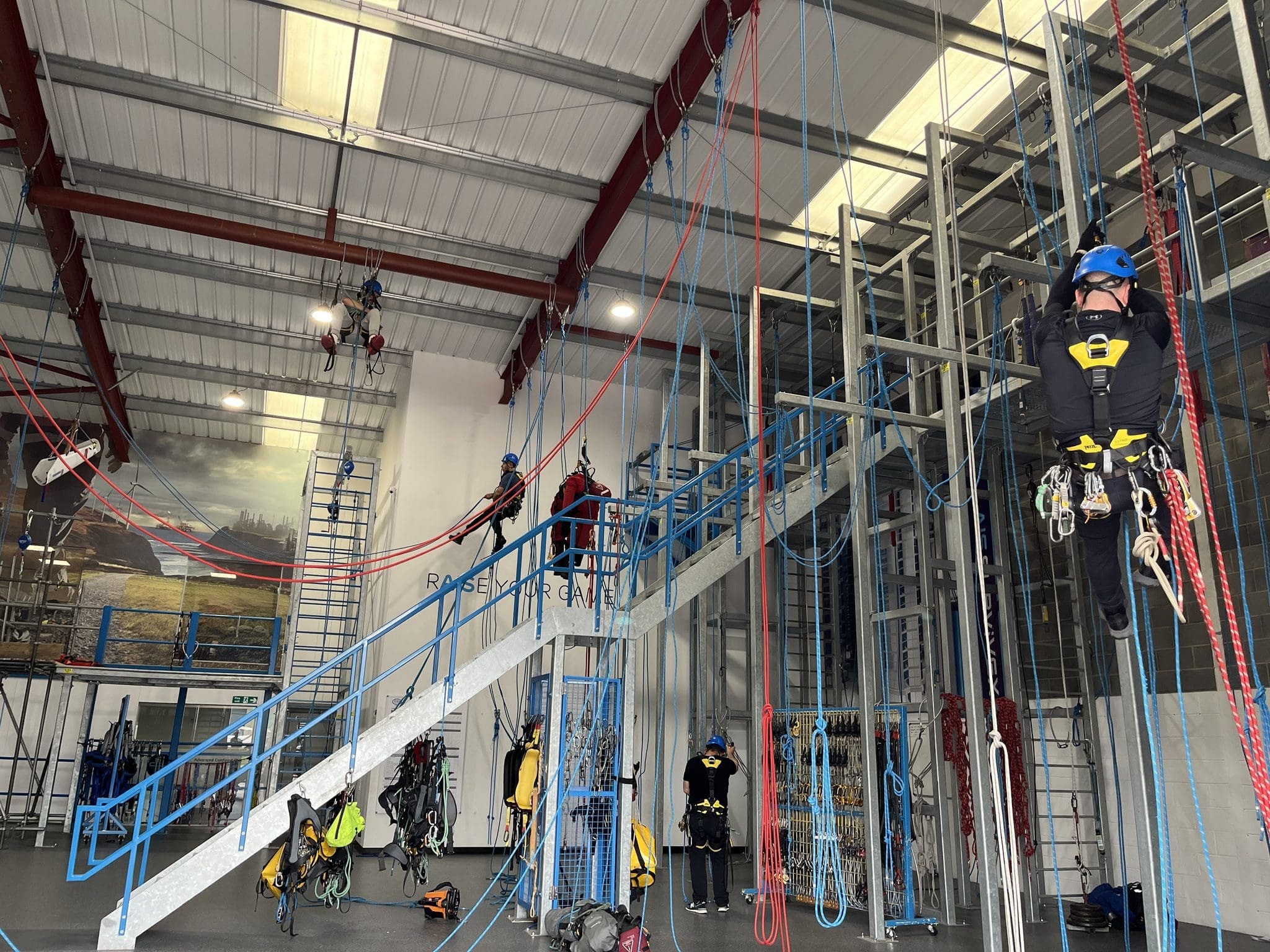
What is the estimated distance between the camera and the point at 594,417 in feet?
51.8

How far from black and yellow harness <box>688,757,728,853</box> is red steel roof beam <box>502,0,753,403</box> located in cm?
668

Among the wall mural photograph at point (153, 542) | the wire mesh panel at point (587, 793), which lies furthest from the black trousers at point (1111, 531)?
the wall mural photograph at point (153, 542)

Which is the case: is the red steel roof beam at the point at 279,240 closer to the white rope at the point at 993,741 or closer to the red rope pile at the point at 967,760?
the white rope at the point at 993,741

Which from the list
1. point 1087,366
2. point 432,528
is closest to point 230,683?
point 432,528

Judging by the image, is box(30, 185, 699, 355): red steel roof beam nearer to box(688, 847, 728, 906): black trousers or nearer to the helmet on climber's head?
box(688, 847, 728, 906): black trousers

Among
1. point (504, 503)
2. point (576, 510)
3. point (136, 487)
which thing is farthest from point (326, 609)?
point (576, 510)

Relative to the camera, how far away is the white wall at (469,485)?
13.6 meters

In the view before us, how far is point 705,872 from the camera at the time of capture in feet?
29.8

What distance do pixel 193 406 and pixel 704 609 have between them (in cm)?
1172

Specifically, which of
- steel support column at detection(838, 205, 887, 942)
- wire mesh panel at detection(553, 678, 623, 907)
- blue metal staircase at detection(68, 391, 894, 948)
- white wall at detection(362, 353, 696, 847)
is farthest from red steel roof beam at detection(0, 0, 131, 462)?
steel support column at detection(838, 205, 887, 942)

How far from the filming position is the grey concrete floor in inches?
275

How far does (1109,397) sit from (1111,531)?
76cm

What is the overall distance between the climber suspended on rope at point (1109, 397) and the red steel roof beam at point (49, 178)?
9.39m

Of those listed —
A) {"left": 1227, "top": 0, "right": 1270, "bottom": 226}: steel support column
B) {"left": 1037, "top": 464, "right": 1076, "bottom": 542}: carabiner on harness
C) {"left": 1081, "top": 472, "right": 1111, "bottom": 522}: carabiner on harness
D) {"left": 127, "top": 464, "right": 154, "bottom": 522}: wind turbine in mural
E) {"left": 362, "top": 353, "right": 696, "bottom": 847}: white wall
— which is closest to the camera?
{"left": 1081, "top": 472, "right": 1111, "bottom": 522}: carabiner on harness
